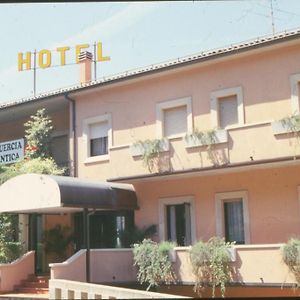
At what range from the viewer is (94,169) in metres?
19.7

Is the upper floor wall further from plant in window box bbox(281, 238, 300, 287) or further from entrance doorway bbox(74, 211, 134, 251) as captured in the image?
plant in window box bbox(281, 238, 300, 287)

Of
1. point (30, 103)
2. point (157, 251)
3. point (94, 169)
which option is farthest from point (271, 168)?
point (30, 103)

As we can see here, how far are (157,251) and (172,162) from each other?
2.93 metres

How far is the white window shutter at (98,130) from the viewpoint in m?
19.9

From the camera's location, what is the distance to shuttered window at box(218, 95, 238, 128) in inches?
664

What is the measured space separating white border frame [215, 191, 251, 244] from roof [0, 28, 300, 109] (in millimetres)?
4303

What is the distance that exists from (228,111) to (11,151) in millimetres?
10064

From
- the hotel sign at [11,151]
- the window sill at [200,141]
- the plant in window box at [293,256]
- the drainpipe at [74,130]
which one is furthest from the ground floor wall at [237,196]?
the hotel sign at [11,151]

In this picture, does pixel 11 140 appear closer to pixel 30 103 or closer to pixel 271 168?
pixel 30 103

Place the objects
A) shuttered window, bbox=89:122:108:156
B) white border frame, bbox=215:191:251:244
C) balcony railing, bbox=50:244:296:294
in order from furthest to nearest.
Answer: shuttered window, bbox=89:122:108:156 < white border frame, bbox=215:191:251:244 < balcony railing, bbox=50:244:296:294

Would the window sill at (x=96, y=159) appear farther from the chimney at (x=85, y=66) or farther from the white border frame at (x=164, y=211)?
the chimney at (x=85, y=66)

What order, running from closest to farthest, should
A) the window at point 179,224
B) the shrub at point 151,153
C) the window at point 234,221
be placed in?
the window at point 234,221
the shrub at point 151,153
the window at point 179,224

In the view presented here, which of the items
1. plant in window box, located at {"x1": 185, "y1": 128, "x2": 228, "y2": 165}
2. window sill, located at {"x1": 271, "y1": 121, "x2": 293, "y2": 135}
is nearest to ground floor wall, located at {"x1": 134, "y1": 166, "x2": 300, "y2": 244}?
plant in window box, located at {"x1": 185, "y1": 128, "x2": 228, "y2": 165}

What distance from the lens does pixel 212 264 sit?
14.8m
